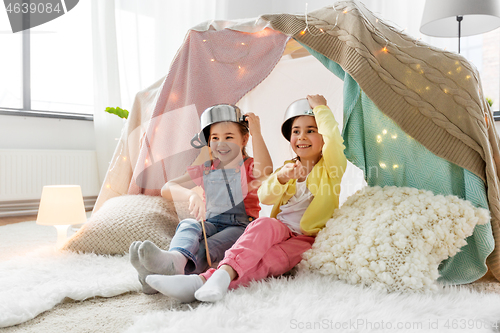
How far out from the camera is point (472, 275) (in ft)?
3.07

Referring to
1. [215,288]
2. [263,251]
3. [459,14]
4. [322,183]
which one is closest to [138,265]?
[215,288]

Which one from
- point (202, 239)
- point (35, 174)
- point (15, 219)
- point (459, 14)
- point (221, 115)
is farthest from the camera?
point (35, 174)

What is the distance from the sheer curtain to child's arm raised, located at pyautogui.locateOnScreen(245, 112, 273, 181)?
1698 mm

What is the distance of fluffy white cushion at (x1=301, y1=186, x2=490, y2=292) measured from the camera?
85 centimetres

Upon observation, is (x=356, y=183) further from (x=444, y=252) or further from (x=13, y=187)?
(x=13, y=187)

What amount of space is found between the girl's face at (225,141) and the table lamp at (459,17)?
1291mm

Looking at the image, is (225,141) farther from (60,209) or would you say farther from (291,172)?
(60,209)

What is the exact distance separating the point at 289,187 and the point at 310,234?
155 millimetres

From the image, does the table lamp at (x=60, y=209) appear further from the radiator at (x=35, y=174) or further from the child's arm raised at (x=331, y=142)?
the radiator at (x=35, y=174)

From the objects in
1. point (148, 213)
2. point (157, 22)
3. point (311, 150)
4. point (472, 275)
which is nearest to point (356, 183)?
point (311, 150)

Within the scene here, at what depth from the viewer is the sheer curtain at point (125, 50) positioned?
2611mm

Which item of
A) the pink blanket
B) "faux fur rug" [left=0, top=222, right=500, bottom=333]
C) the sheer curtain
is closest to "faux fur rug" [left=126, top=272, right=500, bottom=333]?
"faux fur rug" [left=0, top=222, right=500, bottom=333]

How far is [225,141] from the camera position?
1220mm

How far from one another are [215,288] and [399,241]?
1.47 ft
